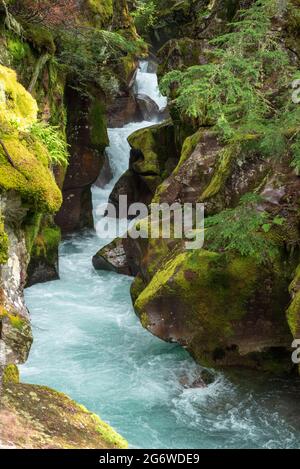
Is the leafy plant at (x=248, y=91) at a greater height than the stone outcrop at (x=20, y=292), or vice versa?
the leafy plant at (x=248, y=91)

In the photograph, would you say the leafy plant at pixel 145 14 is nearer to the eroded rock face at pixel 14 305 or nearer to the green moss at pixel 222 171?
the green moss at pixel 222 171

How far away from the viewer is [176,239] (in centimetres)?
1123

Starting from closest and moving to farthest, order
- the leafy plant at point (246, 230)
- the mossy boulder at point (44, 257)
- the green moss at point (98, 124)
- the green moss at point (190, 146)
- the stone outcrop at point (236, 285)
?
the leafy plant at point (246, 230), the stone outcrop at point (236, 285), the green moss at point (190, 146), the mossy boulder at point (44, 257), the green moss at point (98, 124)

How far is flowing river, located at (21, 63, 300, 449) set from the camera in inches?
346

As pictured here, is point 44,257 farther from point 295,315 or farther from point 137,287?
point 295,315

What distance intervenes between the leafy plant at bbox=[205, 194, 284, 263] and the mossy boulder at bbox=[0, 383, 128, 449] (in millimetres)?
4032

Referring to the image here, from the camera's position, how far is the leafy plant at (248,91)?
28.7 ft

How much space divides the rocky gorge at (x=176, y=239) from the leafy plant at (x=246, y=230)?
0.12 feet

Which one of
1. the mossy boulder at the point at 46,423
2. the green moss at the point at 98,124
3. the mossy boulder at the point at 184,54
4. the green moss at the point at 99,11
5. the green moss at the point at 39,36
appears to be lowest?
the mossy boulder at the point at 46,423

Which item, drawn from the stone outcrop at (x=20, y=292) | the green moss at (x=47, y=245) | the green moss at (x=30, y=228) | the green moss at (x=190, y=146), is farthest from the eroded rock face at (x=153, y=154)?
the green moss at (x=30, y=228)

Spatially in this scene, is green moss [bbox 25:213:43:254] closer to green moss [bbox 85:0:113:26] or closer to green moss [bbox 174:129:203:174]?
green moss [bbox 174:129:203:174]

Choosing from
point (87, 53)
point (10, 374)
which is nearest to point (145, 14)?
point (87, 53)

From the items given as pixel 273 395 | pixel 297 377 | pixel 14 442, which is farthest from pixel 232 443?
pixel 14 442

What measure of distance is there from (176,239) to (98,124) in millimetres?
8322
